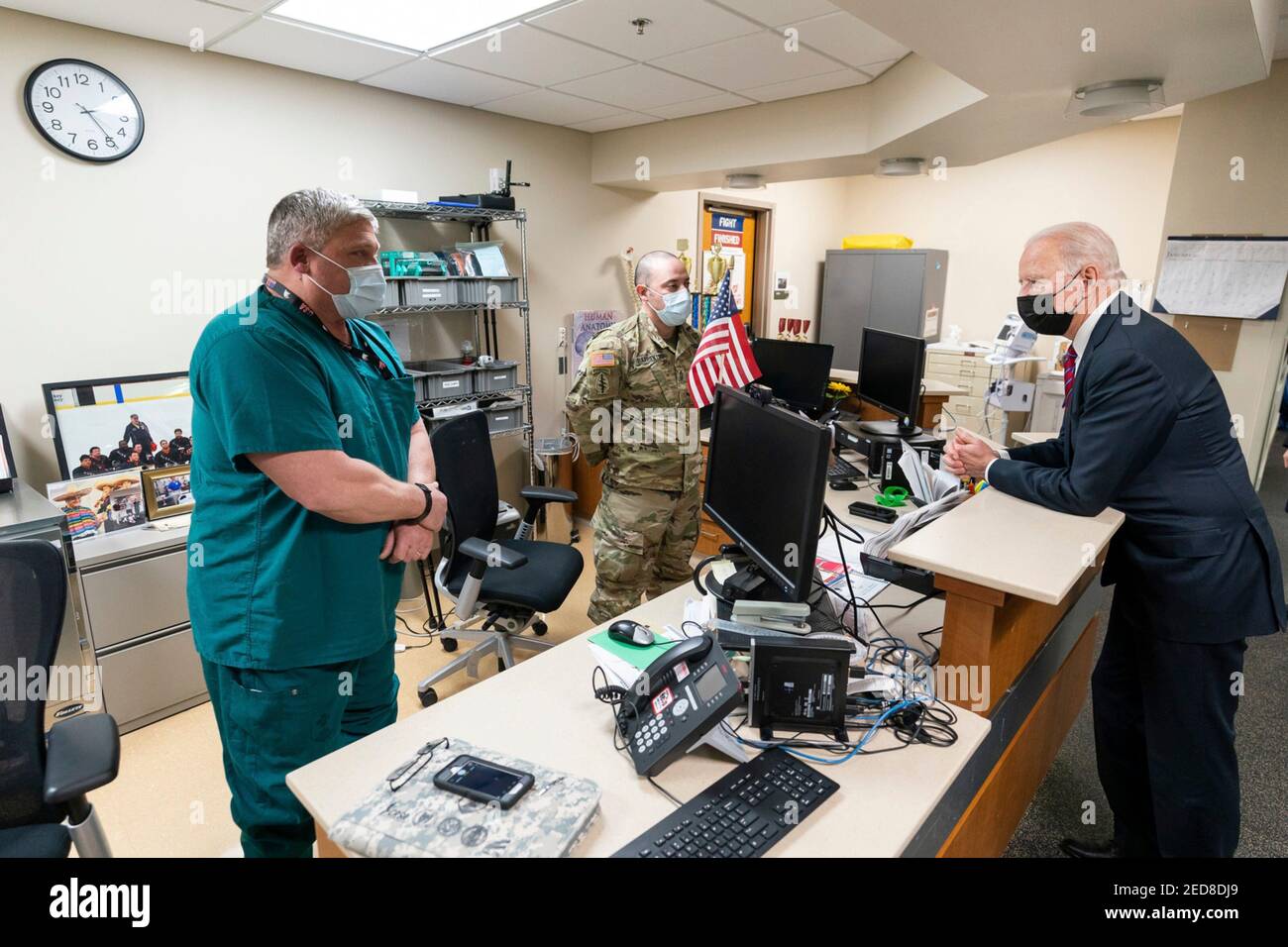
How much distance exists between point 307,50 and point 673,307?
5.72ft

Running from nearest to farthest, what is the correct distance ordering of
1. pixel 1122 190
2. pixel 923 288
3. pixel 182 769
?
pixel 182 769, pixel 1122 190, pixel 923 288

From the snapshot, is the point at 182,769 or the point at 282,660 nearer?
the point at 282,660

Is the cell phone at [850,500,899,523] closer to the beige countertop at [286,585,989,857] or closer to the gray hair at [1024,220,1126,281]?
the gray hair at [1024,220,1126,281]

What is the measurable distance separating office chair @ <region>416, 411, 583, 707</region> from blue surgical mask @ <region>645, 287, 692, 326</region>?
813mm

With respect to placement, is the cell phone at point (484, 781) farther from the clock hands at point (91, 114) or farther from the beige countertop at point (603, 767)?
the clock hands at point (91, 114)

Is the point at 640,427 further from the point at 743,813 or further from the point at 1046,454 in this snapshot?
the point at 743,813

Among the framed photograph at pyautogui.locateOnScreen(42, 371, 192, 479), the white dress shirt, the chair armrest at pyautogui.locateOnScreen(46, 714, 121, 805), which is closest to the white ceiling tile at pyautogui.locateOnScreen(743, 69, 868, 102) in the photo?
the white dress shirt

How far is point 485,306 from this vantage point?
11.6 feet

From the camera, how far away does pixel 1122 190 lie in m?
5.21

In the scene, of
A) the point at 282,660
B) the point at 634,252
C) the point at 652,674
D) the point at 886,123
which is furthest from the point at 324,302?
the point at 634,252

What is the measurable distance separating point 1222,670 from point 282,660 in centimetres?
202

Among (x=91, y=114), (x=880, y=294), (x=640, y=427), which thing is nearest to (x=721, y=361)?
(x=640, y=427)
